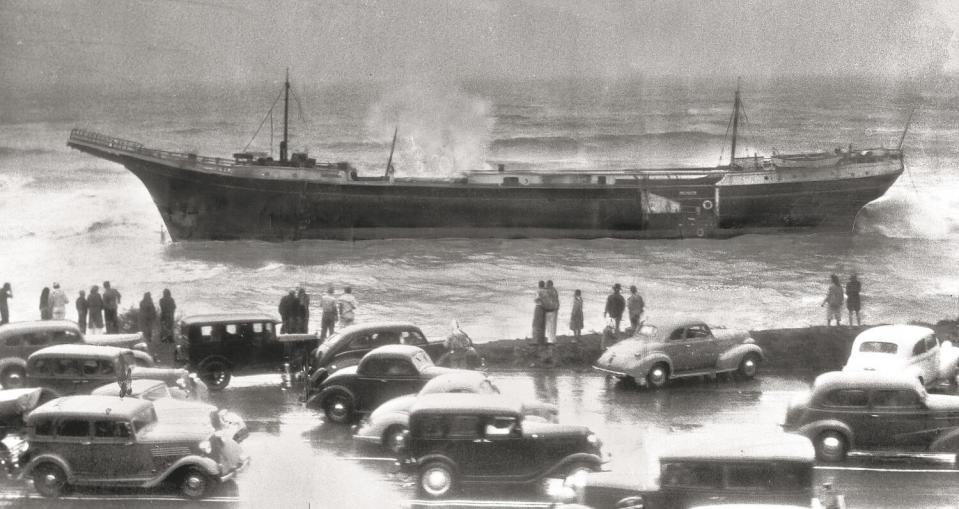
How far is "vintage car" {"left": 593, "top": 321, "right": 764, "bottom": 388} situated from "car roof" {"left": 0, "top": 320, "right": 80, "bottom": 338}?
19.7ft

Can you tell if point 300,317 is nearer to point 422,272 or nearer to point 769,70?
point 422,272

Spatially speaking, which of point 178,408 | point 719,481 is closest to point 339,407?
point 178,408

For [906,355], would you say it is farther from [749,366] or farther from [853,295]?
[853,295]

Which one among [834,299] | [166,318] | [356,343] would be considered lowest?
[356,343]

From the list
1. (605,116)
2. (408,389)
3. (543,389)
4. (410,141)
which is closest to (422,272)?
(410,141)

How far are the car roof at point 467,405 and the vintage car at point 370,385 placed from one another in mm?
1774

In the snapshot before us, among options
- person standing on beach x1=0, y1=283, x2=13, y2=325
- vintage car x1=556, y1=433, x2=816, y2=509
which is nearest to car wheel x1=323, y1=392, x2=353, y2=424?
vintage car x1=556, y1=433, x2=816, y2=509

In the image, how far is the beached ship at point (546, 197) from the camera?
1834 cm

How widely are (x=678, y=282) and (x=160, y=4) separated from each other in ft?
31.5

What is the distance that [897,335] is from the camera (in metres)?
11.0

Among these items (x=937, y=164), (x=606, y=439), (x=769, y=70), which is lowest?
(x=606, y=439)

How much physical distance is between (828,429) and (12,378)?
27.2 ft

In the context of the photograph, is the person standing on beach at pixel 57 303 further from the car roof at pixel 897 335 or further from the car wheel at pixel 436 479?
the car roof at pixel 897 335

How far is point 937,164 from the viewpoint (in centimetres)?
1731
